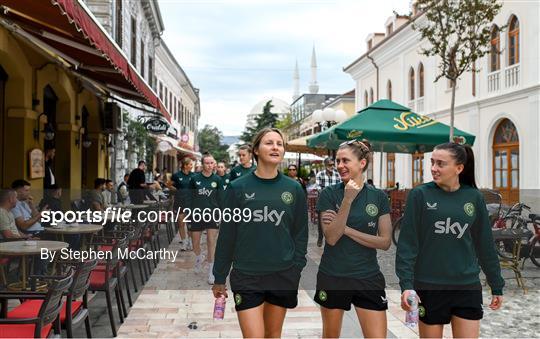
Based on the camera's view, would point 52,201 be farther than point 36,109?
No

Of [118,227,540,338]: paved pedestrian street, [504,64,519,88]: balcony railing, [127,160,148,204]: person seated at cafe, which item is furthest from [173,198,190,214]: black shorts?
[504,64,519,88]: balcony railing

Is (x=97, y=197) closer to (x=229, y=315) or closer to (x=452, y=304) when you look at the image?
(x=229, y=315)

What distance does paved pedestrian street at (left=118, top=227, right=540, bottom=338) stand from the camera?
16.6 ft

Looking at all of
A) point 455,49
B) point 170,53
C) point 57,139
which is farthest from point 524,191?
point 170,53

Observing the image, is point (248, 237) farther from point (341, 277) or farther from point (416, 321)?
point (416, 321)

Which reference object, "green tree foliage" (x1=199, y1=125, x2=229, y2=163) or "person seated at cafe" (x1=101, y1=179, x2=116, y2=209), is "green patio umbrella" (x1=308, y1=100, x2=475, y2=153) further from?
"green tree foliage" (x1=199, y1=125, x2=229, y2=163)

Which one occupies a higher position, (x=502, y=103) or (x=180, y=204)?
(x=502, y=103)

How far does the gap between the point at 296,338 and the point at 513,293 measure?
3.51 m

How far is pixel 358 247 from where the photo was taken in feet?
10.8

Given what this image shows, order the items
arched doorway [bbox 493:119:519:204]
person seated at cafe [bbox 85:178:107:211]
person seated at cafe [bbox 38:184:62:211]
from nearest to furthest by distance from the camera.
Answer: person seated at cafe [bbox 38:184:62:211]
person seated at cafe [bbox 85:178:107:211]
arched doorway [bbox 493:119:519:204]

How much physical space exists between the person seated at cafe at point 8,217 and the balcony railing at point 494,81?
15975mm

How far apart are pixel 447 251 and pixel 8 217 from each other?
5.25m

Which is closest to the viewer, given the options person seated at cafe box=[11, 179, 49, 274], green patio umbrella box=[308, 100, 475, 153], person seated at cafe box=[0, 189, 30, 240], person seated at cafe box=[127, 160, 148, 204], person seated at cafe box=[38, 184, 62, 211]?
person seated at cafe box=[0, 189, 30, 240]

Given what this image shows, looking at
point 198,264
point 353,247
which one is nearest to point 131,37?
point 198,264
